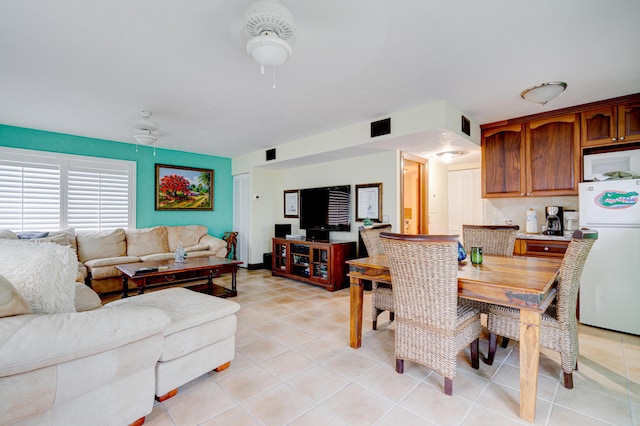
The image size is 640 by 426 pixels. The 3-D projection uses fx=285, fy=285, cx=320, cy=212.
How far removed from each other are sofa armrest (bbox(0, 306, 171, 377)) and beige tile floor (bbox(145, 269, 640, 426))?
60 cm

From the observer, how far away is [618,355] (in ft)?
7.64

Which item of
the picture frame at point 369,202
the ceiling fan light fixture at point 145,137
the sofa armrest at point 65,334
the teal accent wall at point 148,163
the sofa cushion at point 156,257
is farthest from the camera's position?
the picture frame at point 369,202

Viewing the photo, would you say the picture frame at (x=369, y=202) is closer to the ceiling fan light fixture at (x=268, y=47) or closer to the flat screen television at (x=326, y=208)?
the flat screen television at (x=326, y=208)

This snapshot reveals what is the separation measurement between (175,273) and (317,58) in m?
2.86

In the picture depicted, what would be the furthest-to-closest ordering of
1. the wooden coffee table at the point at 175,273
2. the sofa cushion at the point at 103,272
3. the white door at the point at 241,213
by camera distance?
1. the white door at the point at 241,213
2. the sofa cushion at the point at 103,272
3. the wooden coffee table at the point at 175,273

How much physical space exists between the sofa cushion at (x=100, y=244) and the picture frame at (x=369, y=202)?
3.90 m

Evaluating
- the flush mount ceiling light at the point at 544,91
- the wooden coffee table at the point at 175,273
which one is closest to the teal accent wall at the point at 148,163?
the wooden coffee table at the point at 175,273

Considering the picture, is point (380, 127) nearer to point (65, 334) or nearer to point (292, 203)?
point (292, 203)

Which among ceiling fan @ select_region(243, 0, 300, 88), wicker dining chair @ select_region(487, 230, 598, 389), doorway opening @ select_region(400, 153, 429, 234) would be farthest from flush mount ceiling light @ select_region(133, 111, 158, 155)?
wicker dining chair @ select_region(487, 230, 598, 389)

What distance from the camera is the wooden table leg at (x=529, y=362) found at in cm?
158

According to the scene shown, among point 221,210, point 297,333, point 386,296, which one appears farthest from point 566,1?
point 221,210

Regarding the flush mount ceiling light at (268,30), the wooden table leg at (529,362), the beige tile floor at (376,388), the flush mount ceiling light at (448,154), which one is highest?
the flush mount ceiling light at (268,30)

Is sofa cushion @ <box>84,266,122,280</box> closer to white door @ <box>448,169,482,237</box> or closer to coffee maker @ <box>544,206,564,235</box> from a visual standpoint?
coffee maker @ <box>544,206,564,235</box>

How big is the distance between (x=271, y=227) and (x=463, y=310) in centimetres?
481
